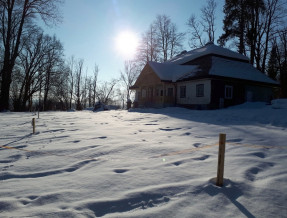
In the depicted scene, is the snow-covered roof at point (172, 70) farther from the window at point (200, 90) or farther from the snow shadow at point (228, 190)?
the snow shadow at point (228, 190)

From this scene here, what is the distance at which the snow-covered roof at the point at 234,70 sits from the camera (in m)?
15.7

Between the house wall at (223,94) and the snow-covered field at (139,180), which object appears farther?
the house wall at (223,94)

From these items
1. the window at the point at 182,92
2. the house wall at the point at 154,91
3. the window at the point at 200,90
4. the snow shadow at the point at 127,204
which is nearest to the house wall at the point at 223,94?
the window at the point at 200,90

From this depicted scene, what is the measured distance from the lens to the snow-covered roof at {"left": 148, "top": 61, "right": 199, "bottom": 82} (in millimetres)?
17395

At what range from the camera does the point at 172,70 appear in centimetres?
1916

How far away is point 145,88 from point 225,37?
14.1 metres

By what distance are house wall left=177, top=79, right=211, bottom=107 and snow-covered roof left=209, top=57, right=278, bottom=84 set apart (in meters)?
1.27

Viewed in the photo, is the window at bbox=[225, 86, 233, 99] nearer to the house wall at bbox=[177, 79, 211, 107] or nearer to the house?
the house

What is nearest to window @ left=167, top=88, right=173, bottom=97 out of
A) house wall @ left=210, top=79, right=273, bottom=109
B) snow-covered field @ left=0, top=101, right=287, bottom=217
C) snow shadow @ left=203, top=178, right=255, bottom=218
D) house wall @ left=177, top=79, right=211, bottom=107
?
house wall @ left=177, top=79, right=211, bottom=107

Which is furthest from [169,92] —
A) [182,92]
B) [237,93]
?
[237,93]

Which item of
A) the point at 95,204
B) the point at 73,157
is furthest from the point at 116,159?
the point at 95,204

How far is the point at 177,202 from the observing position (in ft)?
6.20

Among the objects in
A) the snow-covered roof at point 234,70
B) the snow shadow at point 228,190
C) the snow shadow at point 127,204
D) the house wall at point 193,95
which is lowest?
the snow shadow at point 127,204

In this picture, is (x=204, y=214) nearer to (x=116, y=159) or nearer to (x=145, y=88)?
(x=116, y=159)
